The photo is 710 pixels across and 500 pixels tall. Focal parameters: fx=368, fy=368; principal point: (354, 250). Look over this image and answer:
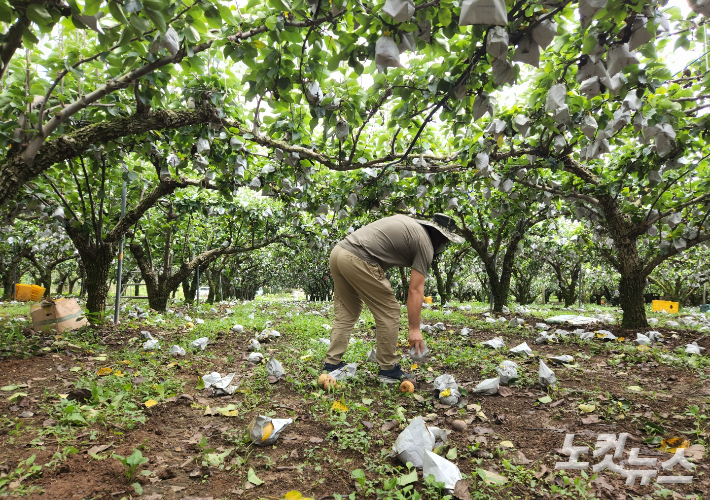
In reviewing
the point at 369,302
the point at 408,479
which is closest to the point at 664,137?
the point at 369,302

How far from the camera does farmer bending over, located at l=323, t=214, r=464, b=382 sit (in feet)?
11.7

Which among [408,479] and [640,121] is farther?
[640,121]

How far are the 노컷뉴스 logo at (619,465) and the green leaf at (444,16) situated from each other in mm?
2750

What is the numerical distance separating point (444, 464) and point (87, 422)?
2.28 meters

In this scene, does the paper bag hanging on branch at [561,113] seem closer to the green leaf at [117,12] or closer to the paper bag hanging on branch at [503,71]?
the paper bag hanging on branch at [503,71]

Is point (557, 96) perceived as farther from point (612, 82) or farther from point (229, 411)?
point (229, 411)

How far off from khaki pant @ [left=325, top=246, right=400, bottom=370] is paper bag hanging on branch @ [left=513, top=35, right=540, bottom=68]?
2109 mm

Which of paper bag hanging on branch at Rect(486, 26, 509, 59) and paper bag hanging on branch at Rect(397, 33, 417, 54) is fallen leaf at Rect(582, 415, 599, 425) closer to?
paper bag hanging on branch at Rect(486, 26, 509, 59)

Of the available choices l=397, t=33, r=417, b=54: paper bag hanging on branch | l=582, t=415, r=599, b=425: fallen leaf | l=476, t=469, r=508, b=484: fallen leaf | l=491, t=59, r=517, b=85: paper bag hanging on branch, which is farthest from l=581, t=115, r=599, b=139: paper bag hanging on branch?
l=476, t=469, r=508, b=484: fallen leaf

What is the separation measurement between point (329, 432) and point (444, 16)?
2.84 m

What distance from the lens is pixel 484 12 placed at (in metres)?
1.73

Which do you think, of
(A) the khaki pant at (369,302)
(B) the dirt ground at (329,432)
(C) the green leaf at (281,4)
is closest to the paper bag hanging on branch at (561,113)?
(A) the khaki pant at (369,302)

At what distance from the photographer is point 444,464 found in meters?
2.03

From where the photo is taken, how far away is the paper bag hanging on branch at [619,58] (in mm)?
2312
